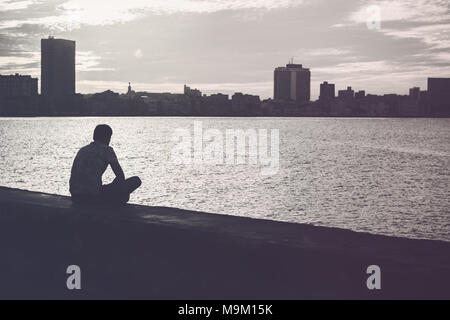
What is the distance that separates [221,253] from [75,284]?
180 centimetres

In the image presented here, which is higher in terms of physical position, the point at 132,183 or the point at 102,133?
the point at 102,133

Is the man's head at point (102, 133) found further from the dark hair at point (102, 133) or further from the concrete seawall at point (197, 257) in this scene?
the concrete seawall at point (197, 257)

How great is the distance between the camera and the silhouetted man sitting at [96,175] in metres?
9.26

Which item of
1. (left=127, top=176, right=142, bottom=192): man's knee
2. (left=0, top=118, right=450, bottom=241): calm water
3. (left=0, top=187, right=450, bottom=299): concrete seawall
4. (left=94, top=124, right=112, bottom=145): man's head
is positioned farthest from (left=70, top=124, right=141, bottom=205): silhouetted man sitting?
(left=0, top=118, right=450, bottom=241): calm water

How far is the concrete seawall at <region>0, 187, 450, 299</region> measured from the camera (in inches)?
207

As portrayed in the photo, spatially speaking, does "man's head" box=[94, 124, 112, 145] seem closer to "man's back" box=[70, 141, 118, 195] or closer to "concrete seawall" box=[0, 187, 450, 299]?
"man's back" box=[70, 141, 118, 195]

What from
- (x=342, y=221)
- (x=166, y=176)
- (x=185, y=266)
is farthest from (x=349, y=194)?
(x=185, y=266)

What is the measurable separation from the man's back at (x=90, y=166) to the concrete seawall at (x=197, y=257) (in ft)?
3.62

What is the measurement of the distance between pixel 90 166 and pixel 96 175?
0.60 ft

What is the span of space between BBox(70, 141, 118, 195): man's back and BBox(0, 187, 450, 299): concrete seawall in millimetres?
1103

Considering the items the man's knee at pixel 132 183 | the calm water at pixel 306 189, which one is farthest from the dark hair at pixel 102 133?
the calm water at pixel 306 189

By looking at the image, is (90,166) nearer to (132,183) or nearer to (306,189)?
(132,183)

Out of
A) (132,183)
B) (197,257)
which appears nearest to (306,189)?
(132,183)

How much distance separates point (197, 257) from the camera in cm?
606
